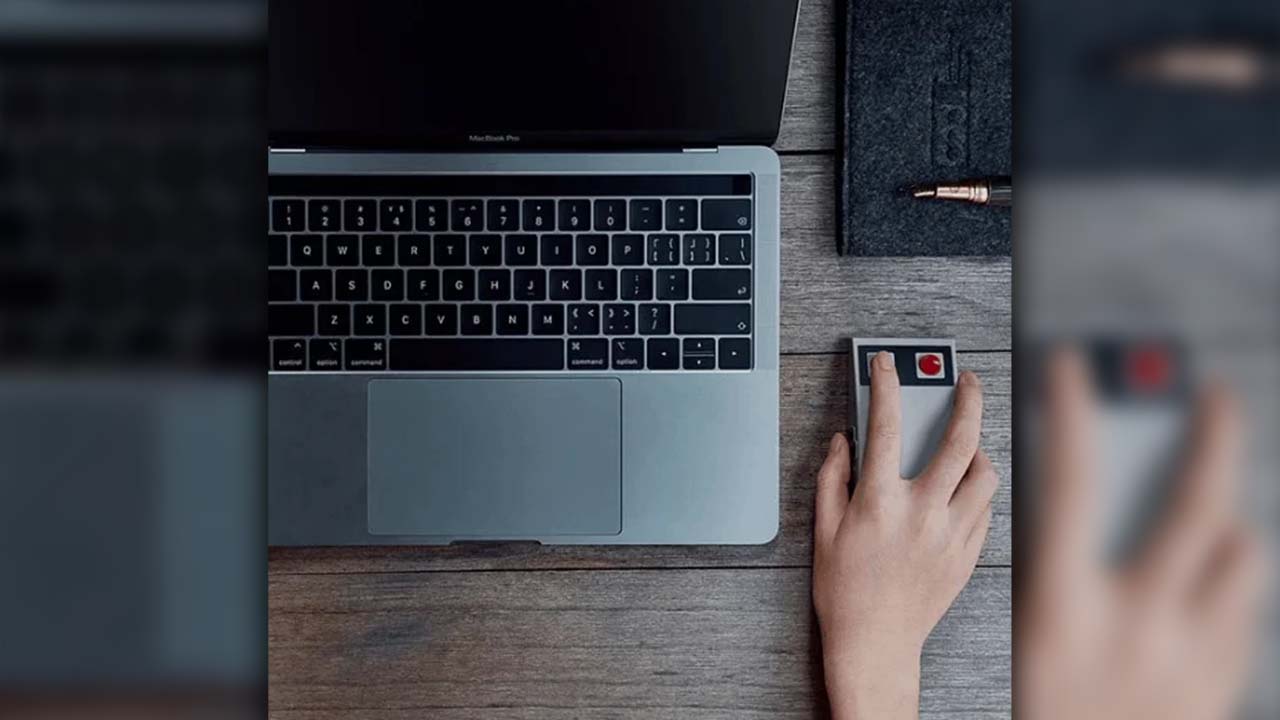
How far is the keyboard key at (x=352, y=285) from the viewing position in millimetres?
552

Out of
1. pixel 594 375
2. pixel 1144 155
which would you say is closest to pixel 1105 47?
pixel 1144 155

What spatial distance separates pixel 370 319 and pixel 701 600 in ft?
0.93

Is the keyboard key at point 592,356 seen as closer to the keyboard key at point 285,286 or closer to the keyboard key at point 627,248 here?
the keyboard key at point 627,248

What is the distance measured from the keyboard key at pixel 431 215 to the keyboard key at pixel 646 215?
0.12 m

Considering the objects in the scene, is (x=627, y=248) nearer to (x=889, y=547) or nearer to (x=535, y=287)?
(x=535, y=287)

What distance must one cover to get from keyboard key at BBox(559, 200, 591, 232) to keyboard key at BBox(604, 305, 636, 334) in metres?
0.06

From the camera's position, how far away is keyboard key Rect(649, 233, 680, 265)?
550 millimetres

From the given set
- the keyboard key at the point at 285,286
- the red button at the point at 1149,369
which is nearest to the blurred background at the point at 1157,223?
the red button at the point at 1149,369

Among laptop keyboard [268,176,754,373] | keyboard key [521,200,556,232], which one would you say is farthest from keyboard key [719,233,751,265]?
keyboard key [521,200,556,232]

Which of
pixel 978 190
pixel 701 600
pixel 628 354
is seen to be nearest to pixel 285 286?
pixel 628 354

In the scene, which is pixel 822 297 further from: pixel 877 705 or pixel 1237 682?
pixel 1237 682

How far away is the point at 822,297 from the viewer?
1.85 ft

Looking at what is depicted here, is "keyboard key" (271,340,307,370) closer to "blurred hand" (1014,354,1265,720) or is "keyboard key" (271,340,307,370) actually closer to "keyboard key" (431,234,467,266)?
"keyboard key" (431,234,467,266)

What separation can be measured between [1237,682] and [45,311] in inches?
4.3
